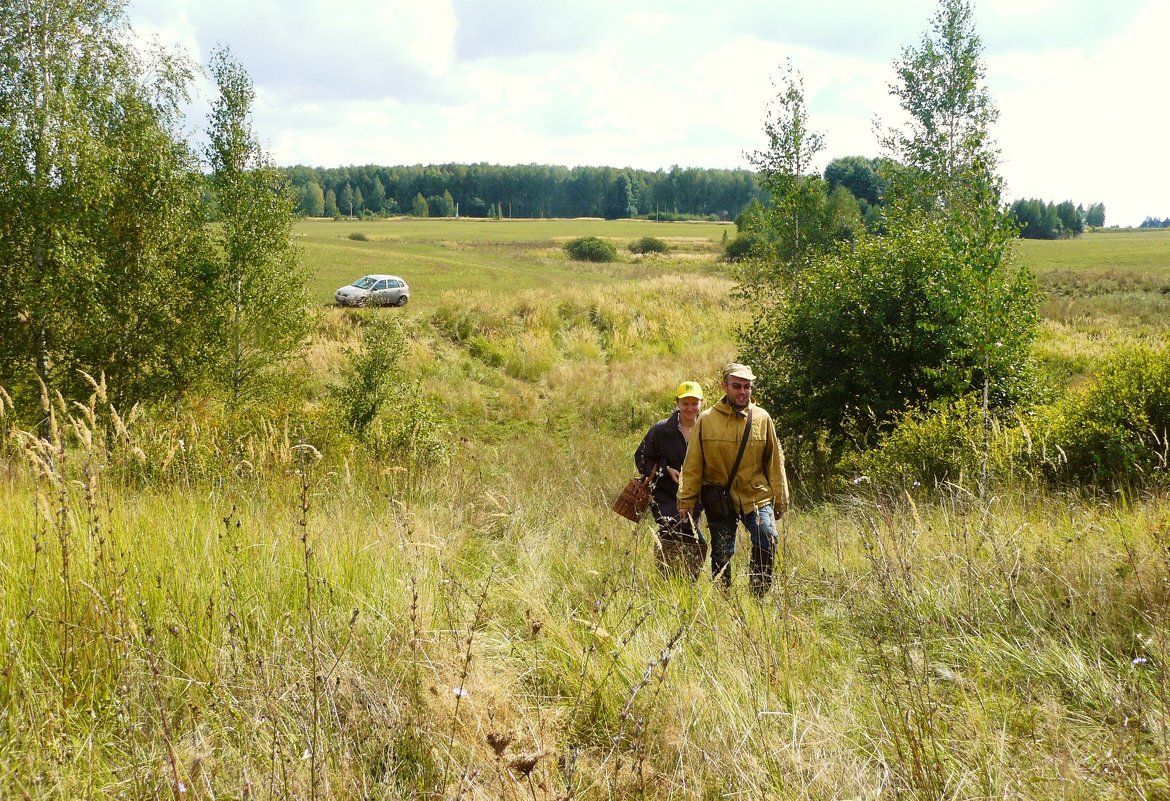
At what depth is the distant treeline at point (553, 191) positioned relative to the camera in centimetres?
13225

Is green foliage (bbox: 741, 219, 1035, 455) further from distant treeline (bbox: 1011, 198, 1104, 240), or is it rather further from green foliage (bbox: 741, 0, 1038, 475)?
distant treeline (bbox: 1011, 198, 1104, 240)

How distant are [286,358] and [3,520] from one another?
1223 cm

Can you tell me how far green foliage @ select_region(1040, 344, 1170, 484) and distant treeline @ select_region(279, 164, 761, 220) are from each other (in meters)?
126

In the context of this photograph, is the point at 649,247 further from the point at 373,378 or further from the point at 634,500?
the point at 634,500

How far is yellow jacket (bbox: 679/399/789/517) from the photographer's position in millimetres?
5457

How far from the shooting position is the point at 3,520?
412cm

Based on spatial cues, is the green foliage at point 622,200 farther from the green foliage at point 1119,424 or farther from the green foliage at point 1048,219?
the green foliage at point 1119,424

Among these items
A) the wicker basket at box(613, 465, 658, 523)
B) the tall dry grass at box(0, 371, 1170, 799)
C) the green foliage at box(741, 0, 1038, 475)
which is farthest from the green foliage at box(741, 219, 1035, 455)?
the tall dry grass at box(0, 371, 1170, 799)

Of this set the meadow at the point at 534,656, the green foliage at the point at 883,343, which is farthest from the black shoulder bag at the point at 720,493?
the green foliage at the point at 883,343

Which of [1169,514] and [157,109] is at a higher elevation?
[157,109]

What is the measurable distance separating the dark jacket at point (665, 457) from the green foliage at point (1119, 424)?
4.00m

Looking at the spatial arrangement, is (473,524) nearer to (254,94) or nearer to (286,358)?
(286,358)

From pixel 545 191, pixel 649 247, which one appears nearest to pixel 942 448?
pixel 649 247

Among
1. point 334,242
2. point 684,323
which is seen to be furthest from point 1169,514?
point 334,242
